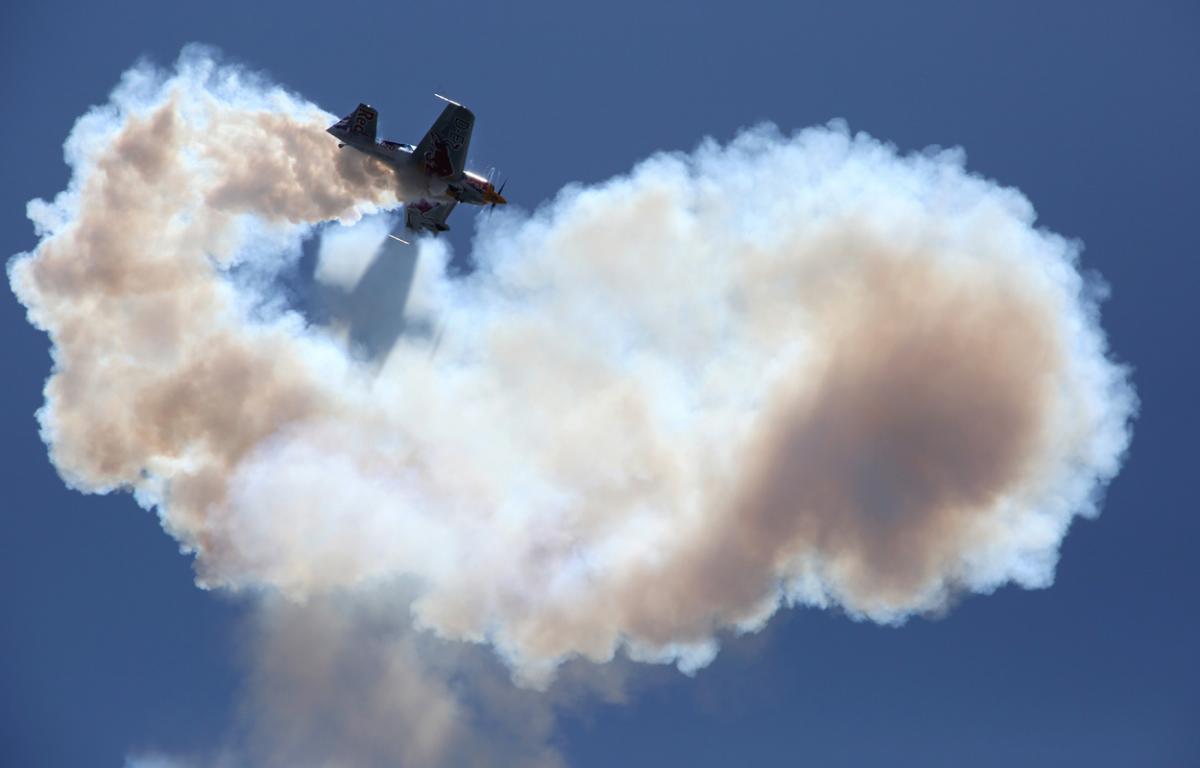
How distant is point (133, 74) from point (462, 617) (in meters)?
31.0

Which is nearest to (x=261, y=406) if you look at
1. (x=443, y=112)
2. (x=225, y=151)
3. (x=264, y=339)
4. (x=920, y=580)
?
(x=264, y=339)

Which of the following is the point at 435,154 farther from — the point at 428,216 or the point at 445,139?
the point at 428,216

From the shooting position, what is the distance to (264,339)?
226 ft

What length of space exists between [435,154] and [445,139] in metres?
0.89

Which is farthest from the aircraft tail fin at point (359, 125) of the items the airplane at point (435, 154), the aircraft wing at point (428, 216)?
the aircraft wing at point (428, 216)

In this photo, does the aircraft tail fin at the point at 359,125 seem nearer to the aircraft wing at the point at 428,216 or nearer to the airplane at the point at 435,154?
the airplane at the point at 435,154

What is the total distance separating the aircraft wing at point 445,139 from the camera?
67875 mm

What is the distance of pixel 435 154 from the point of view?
67.9 metres

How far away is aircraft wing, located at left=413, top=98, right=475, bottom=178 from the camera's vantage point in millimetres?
67875

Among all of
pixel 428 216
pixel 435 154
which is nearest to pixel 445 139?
pixel 435 154

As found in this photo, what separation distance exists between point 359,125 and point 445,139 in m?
4.24

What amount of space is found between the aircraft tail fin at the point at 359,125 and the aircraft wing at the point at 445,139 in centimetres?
251

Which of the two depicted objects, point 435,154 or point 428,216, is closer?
point 435,154

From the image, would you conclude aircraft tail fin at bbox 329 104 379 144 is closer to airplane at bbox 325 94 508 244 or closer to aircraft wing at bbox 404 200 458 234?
airplane at bbox 325 94 508 244
